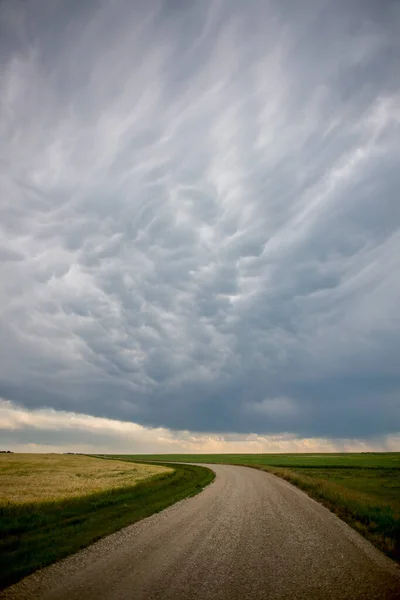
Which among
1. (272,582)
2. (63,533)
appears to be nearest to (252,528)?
(272,582)

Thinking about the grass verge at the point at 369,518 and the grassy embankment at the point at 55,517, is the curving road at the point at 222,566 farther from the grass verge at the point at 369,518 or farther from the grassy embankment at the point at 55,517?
the grassy embankment at the point at 55,517

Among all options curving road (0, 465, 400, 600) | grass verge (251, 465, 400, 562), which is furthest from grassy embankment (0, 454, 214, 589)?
grass verge (251, 465, 400, 562)

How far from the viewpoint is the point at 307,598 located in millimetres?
8117

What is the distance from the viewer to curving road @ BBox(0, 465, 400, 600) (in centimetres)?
839

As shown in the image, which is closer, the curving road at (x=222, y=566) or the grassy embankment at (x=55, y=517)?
the curving road at (x=222, y=566)

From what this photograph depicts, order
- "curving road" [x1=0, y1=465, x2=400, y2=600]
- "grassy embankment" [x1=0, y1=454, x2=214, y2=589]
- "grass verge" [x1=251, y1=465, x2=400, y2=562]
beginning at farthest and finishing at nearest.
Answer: "grass verge" [x1=251, y1=465, x2=400, y2=562]
"grassy embankment" [x1=0, y1=454, x2=214, y2=589]
"curving road" [x1=0, y1=465, x2=400, y2=600]

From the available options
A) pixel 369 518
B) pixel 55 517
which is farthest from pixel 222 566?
pixel 55 517

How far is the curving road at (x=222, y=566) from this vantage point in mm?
8391

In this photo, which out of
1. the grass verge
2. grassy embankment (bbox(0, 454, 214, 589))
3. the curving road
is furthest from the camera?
the grass verge

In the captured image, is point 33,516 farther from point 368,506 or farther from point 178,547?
point 368,506

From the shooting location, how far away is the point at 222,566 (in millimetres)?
10195

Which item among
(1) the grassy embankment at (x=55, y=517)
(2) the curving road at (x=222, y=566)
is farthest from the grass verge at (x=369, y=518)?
(1) the grassy embankment at (x=55, y=517)

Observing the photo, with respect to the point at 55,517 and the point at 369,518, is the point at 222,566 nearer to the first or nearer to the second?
the point at 369,518

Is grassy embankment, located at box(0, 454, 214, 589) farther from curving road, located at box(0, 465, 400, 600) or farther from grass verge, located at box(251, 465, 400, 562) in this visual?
grass verge, located at box(251, 465, 400, 562)
